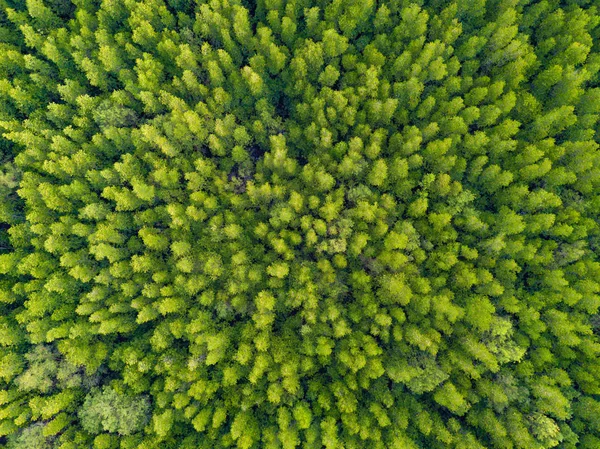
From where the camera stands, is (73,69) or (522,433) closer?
(522,433)

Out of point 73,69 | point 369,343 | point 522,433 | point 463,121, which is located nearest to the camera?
point 522,433

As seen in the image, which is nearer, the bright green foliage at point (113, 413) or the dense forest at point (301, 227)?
the bright green foliage at point (113, 413)

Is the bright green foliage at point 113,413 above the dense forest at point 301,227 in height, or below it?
below

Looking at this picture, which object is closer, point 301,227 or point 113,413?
point 113,413

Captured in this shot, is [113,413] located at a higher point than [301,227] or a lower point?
lower

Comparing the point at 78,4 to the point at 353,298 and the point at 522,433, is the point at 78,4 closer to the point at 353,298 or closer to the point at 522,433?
the point at 353,298

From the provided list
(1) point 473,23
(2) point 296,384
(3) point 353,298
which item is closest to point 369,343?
(3) point 353,298

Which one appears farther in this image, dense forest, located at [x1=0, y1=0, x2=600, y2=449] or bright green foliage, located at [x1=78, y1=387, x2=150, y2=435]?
dense forest, located at [x1=0, y1=0, x2=600, y2=449]

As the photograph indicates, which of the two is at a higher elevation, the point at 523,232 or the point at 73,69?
the point at 523,232
